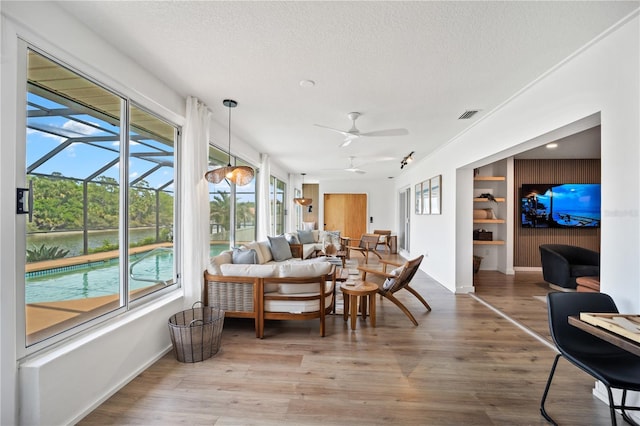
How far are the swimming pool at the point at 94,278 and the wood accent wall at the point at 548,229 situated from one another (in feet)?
22.2

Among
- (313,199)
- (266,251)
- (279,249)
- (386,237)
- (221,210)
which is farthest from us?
(313,199)

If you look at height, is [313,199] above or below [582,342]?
above

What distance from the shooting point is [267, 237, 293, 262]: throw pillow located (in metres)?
5.16

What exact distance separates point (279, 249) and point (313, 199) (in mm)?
5605

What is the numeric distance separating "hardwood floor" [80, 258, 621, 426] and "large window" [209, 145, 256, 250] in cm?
146

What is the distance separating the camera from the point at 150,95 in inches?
97.0

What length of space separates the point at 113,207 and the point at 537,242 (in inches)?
297

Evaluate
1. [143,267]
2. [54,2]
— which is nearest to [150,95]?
[54,2]

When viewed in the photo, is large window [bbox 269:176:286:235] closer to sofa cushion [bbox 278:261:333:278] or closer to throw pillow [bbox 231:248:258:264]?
throw pillow [bbox 231:248:258:264]

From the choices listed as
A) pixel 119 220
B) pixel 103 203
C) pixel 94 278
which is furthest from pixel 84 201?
pixel 94 278

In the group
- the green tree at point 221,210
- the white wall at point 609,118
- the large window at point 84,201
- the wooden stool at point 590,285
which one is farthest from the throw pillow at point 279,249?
the wooden stool at point 590,285

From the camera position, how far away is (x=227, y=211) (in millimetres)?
4500

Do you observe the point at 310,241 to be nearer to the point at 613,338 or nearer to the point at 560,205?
the point at 560,205

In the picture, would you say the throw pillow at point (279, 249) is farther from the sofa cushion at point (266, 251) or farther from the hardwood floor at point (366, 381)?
the hardwood floor at point (366, 381)
